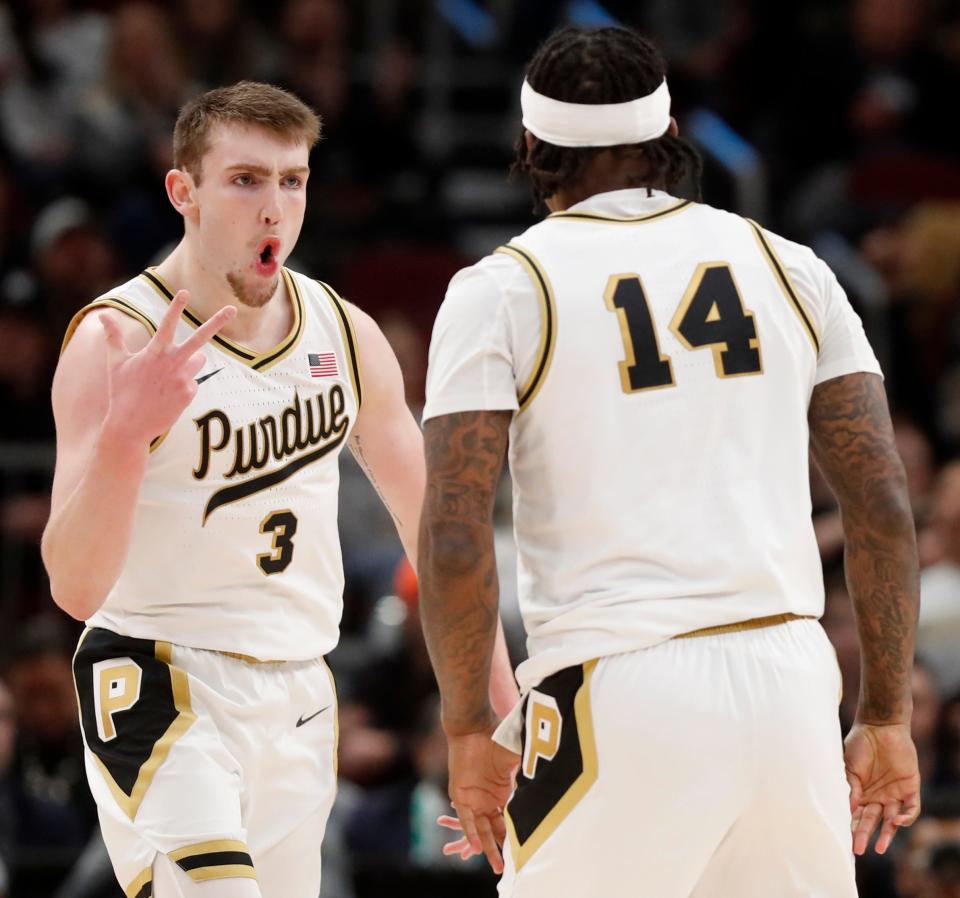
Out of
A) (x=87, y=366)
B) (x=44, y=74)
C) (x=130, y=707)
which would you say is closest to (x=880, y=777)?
(x=130, y=707)

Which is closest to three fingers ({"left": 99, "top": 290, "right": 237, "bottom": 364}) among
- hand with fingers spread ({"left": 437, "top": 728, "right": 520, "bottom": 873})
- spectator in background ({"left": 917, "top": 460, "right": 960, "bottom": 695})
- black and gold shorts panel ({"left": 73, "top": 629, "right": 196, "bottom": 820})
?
black and gold shorts panel ({"left": 73, "top": 629, "right": 196, "bottom": 820})

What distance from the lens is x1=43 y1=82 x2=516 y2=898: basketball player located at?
4.74m

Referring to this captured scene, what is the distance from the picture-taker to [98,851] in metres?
Answer: 7.90

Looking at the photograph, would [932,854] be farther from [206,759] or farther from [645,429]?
[645,429]

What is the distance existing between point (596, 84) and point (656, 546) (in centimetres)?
119

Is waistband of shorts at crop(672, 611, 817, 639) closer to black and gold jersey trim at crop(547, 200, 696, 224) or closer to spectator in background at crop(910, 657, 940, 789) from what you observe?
black and gold jersey trim at crop(547, 200, 696, 224)

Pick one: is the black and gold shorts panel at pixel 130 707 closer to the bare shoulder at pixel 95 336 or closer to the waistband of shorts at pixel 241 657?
the waistband of shorts at pixel 241 657

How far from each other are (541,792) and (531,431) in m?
0.85

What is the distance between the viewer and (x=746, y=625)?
14.2ft

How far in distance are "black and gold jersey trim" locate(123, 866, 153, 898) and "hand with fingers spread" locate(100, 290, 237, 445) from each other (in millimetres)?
1126

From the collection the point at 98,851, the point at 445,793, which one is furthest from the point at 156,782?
the point at 445,793

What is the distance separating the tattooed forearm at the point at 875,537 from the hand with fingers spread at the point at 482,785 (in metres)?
0.92

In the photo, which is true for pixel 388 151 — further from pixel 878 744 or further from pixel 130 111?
pixel 878 744

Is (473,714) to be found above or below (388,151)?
below
